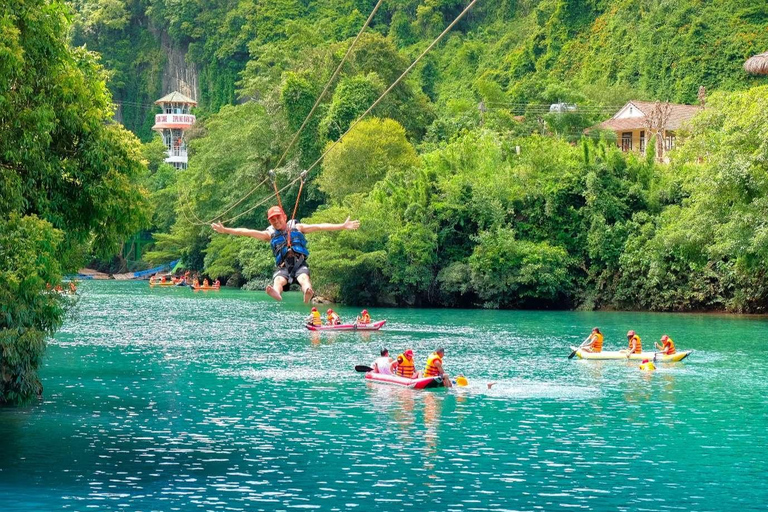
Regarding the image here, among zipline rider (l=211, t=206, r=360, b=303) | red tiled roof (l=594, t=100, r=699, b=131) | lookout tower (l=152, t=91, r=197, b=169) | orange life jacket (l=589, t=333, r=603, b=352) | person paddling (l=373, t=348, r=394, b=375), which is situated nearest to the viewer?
zipline rider (l=211, t=206, r=360, b=303)

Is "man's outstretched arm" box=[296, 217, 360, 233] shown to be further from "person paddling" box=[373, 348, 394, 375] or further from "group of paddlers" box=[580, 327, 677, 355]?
"group of paddlers" box=[580, 327, 677, 355]

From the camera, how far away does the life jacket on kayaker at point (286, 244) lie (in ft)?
66.6

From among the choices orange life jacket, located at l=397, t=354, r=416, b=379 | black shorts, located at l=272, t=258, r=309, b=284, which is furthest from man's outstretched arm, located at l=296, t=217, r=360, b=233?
orange life jacket, located at l=397, t=354, r=416, b=379

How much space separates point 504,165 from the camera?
7194cm

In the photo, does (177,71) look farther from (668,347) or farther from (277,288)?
(277,288)

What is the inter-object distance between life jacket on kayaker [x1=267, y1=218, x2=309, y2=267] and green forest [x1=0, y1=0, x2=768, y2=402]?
21.7ft

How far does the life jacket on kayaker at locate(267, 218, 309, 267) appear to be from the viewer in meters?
20.3

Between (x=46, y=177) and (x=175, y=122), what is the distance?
121 metres

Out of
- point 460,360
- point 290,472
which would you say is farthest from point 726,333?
point 290,472

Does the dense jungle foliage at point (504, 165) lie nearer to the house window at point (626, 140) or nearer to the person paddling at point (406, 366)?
the house window at point (626, 140)

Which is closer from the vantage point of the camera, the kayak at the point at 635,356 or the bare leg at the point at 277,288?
the bare leg at the point at 277,288

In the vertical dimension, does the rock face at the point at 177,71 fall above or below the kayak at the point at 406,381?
above

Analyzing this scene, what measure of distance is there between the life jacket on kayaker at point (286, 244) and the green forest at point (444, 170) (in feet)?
21.7

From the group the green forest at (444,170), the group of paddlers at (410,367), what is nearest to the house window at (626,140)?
the green forest at (444,170)
